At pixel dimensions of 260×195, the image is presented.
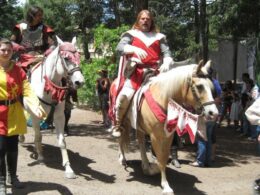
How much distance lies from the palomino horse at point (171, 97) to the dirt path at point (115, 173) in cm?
74

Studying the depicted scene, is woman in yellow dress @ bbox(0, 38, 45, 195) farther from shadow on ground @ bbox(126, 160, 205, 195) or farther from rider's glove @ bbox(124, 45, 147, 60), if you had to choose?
shadow on ground @ bbox(126, 160, 205, 195)

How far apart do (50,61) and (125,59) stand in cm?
124

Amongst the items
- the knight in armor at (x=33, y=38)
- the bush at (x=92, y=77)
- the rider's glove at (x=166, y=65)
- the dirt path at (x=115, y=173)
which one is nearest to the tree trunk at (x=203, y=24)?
the bush at (x=92, y=77)

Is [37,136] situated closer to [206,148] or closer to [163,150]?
[163,150]

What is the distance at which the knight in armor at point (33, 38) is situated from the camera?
325 inches

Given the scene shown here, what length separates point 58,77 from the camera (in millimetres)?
7457

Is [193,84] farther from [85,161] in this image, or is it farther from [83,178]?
[85,161]

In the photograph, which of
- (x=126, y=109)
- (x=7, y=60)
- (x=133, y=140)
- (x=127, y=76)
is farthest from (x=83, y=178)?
(x=133, y=140)

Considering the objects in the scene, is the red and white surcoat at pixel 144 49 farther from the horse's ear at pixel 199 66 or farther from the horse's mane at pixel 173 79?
the horse's ear at pixel 199 66

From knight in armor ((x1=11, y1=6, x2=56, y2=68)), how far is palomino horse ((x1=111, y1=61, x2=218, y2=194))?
228 centimetres

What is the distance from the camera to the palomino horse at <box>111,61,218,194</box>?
618 centimetres

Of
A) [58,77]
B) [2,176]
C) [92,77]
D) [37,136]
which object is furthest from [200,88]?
[92,77]

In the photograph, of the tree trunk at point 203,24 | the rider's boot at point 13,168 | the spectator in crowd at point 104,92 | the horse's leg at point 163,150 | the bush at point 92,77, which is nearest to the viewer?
the rider's boot at point 13,168

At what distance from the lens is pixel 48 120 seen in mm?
7797
